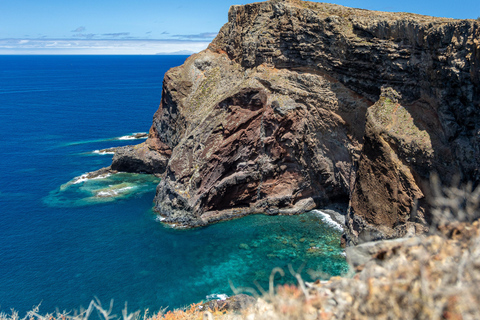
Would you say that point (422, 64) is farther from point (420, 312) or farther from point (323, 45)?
point (420, 312)

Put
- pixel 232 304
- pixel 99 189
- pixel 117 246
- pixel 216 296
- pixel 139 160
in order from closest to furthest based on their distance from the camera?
pixel 232 304 < pixel 216 296 < pixel 117 246 < pixel 99 189 < pixel 139 160

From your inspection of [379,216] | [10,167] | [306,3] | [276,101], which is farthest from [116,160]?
[379,216]

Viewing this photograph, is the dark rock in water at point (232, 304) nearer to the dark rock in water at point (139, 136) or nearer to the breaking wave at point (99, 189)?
the breaking wave at point (99, 189)

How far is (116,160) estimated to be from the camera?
68.3 metres

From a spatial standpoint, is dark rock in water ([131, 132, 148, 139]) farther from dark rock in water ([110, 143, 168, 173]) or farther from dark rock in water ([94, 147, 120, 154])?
dark rock in water ([110, 143, 168, 173])

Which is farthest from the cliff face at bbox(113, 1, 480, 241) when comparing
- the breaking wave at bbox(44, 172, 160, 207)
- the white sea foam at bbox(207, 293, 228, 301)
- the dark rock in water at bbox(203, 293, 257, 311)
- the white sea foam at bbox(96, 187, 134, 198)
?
the dark rock in water at bbox(203, 293, 257, 311)

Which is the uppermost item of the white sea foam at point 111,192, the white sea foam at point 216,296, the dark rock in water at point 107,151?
the dark rock in water at point 107,151

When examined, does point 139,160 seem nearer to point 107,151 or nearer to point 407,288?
point 107,151

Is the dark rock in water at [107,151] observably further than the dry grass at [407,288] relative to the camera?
Yes

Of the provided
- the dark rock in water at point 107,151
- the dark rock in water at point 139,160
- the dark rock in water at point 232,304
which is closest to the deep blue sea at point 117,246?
the dark rock in water at point 139,160

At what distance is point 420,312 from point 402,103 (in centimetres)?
3131

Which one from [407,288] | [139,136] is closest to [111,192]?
[139,136]

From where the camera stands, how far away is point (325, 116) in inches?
1857

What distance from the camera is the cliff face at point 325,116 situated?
32531 millimetres
